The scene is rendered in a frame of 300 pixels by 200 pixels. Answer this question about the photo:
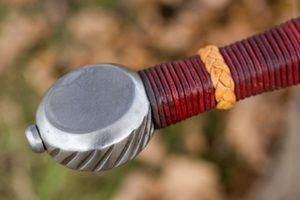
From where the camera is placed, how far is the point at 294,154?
155 centimetres

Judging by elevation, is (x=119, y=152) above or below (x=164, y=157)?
above

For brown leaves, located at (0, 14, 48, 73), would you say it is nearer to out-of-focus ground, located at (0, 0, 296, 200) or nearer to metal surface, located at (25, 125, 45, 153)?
out-of-focus ground, located at (0, 0, 296, 200)

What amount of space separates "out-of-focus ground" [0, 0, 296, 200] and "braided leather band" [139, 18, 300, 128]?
100 centimetres

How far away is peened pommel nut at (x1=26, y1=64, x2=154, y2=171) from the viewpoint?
0.69 m

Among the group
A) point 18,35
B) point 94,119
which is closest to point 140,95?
point 94,119

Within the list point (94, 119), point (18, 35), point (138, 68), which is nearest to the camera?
point (94, 119)

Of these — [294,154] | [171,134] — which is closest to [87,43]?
[171,134]

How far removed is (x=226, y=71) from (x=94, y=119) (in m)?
0.16

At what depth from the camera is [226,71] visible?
74 cm

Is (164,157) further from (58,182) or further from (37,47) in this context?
(37,47)

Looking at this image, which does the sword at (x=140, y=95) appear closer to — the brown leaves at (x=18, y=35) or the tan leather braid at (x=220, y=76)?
the tan leather braid at (x=220, y=76)

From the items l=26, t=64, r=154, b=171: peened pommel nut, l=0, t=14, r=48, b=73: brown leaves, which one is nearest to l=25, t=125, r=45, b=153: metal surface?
l=26, t=64, r=154, b=171: peened pommel nut

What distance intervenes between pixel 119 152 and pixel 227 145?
1.12 metres

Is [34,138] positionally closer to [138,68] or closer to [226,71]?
[226,71]
